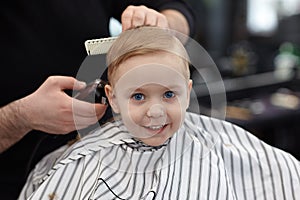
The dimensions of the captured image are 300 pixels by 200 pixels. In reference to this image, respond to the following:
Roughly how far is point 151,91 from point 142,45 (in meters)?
0.08

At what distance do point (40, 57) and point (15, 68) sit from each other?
72 mm

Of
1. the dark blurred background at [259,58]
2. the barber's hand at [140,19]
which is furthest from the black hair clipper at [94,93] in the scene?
the dark blurred background at [259,58]

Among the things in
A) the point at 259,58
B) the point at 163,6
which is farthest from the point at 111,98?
the point at 259,58

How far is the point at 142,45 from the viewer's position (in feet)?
2.55

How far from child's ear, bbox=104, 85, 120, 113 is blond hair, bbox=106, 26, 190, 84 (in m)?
0.02

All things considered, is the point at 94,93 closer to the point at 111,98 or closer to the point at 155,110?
the point at 111,98

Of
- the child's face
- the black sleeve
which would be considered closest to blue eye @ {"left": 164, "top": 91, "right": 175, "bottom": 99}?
the child's face

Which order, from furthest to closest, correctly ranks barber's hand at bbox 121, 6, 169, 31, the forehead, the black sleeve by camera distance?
the black sleeve
barber's hand at bbox 121, 6, 169, 31
the forehead

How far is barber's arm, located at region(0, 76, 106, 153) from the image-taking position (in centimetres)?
90

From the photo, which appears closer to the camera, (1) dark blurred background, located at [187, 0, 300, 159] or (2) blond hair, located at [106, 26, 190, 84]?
(2) blond hair, located at [106, 26, 190, 84]

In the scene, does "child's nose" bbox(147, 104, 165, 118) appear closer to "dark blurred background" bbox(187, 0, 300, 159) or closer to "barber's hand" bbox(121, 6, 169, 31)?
"barber's hand" bbox(121, 6, 169, 31)

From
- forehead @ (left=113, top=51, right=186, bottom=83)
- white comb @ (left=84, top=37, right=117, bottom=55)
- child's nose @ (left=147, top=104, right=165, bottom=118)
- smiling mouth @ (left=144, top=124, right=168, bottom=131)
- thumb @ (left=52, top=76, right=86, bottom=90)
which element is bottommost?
smiling mouth @ (left=144, top=124, right=168, bottom=131)

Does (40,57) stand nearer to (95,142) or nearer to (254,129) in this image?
(95,142)

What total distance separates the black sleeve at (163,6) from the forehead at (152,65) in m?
0.26
